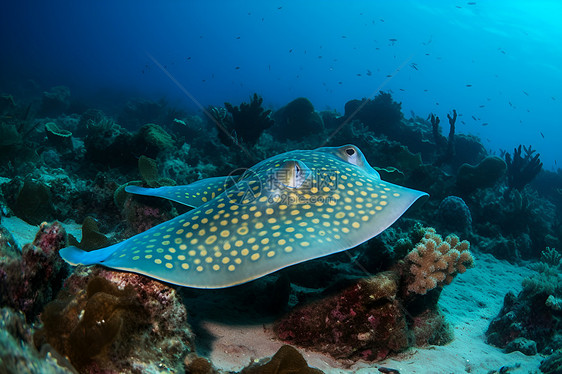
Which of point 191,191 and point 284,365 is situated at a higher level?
point 191,191

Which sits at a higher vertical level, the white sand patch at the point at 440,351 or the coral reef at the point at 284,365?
the coral reef at the point at 284,365

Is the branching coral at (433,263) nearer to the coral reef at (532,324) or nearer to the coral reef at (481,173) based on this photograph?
the coral reef at (532,324)

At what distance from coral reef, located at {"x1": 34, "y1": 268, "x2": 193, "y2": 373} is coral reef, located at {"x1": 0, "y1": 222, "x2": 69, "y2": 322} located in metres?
0.23

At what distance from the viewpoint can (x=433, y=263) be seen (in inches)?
187

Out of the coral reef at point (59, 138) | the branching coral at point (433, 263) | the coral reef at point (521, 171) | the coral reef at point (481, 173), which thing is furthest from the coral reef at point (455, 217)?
the coral reef at point (59, 138)

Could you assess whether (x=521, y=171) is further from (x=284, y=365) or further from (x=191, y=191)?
(x=284, y=365)

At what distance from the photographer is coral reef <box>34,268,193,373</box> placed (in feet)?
6.88

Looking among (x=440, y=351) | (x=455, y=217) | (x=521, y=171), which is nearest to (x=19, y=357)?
(x=440, y=351)

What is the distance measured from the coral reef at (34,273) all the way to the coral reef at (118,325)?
0.76ft

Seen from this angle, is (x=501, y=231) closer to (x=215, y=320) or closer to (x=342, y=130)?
(x=342, y=130)

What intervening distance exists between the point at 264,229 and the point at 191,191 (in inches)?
98.3

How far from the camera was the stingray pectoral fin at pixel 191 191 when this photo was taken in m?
4.61

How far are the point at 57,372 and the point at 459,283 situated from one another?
9.36m

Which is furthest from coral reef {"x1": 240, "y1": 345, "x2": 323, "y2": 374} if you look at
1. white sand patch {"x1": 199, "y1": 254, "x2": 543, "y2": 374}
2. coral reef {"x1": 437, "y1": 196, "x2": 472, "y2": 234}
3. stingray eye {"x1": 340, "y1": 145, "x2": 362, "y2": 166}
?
coral reef {"x1": 437, "y1": 196, "x2": 472, "y2": 234}
